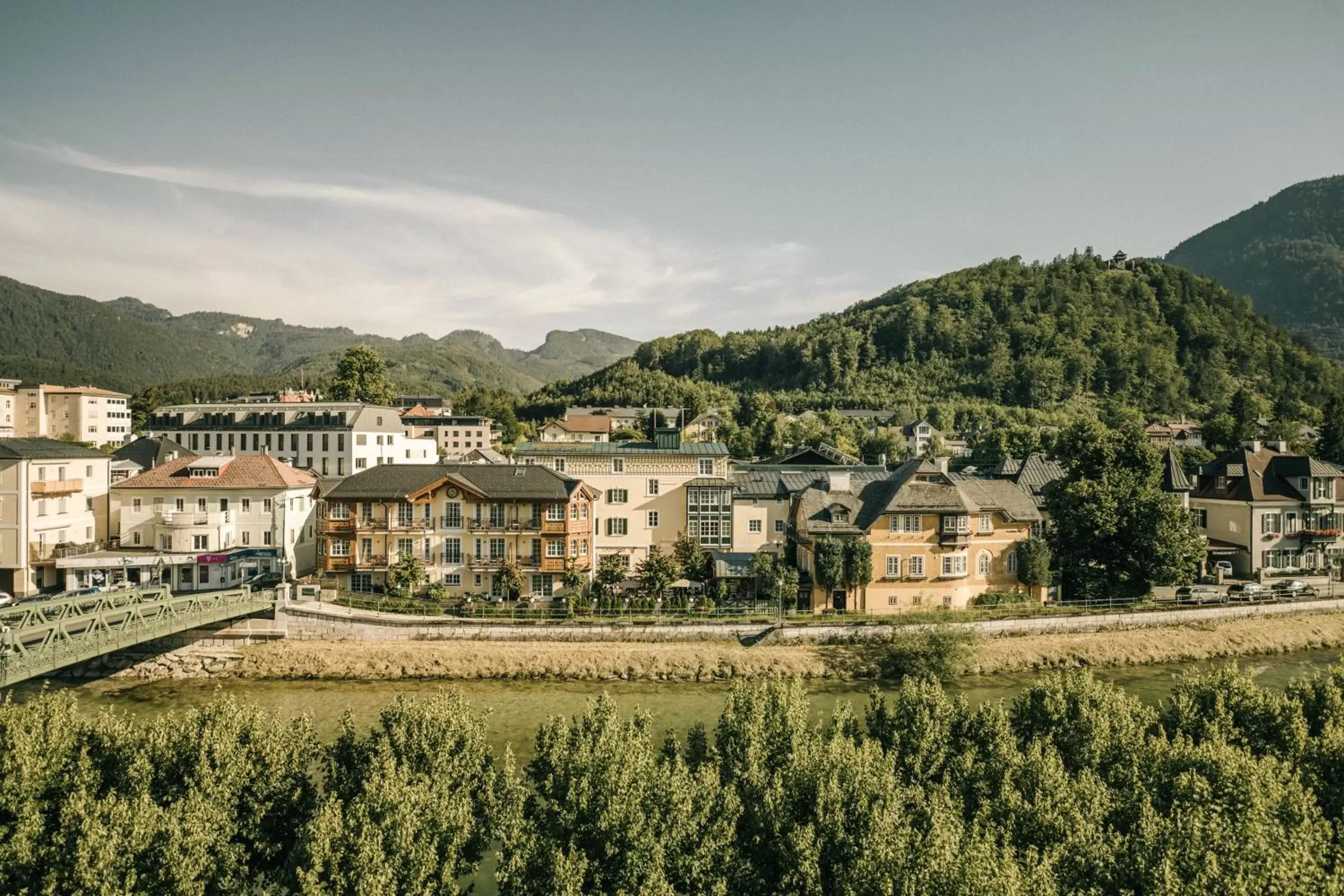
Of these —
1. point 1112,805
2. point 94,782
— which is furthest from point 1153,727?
point 94,782

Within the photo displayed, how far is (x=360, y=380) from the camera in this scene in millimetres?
103375

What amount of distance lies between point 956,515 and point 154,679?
134 ft

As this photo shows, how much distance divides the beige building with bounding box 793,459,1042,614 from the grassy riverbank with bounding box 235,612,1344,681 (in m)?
4.20

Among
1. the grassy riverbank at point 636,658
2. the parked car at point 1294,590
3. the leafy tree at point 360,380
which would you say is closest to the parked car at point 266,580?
the grassy riverbank at point 636,658

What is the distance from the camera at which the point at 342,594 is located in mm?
42969

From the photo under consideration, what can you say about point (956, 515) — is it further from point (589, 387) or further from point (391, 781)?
point (589, 387)

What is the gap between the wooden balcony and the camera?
4175 cm

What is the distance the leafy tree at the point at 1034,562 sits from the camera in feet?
141

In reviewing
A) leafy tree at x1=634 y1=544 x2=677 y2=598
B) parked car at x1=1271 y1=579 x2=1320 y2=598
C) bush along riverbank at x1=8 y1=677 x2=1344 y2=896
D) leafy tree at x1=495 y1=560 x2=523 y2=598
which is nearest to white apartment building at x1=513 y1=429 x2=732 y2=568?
leafy tree at x1=634 y1=544 x2=677 y2=598

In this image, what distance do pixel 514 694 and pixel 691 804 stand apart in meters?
20.0

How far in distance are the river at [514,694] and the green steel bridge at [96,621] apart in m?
3.08

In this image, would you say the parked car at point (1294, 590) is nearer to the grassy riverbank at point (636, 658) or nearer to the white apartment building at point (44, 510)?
the grassy riverbank at point (636, 658)

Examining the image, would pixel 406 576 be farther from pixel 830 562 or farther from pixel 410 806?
pixel 410 806

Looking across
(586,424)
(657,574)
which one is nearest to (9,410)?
(586,424)
